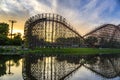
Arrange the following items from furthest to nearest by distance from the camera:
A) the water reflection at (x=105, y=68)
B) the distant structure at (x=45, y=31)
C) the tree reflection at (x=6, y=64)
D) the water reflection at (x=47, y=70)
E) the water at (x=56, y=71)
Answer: the distant structure at (x=45, y=31), the water reflection at (x=105, y=68), the tree reflection at (x=6, y=64), the water reflection at (x=47, y=70), the water at (x=56, y=71)

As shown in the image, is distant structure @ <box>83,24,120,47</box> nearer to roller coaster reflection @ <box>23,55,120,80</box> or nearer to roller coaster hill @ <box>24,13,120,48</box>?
roller coaster hill @ <box>24,13,120,48</box>

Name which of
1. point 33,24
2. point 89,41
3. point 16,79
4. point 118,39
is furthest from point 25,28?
point 16,79

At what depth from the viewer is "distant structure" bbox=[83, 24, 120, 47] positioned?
308 feet

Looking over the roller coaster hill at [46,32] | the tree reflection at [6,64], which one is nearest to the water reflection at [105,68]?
the tree reflection at [6,64]

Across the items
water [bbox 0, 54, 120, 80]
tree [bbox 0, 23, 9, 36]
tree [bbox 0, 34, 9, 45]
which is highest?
tree [bbox 0, 23, 9, 36]

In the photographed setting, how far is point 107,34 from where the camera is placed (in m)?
96.0

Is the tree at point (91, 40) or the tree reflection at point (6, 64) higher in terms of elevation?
the tree at point (91, 40)

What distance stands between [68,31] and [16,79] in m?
55.2

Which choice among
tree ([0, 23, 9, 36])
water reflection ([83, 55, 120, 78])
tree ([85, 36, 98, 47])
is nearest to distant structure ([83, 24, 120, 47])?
tree ([85, 36, 98, 47])

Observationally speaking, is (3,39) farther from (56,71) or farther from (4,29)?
(56,71)

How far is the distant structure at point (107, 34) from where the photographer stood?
93.9 metres

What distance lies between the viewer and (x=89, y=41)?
90.9 meters

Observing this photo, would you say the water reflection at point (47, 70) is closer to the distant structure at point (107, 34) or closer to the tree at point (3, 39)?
the tree at point (3, 39)

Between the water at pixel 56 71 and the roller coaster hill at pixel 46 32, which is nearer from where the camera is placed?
the water at pixel 56 71
